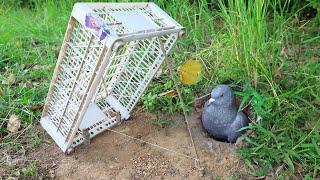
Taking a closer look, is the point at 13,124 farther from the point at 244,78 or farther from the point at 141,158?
the point at 244,78

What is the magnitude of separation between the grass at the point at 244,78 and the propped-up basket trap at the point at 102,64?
169mm

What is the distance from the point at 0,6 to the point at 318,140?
2943 mm

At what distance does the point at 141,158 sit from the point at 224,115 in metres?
0.46

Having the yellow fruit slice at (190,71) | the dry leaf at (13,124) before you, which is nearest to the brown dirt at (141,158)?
the dry leaf at (13,124)

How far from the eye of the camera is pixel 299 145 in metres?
2.07

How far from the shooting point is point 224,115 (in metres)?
2.18

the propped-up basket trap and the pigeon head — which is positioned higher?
the propped-up basket trap

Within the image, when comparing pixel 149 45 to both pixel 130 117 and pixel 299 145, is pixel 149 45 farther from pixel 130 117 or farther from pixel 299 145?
pixel 299 145

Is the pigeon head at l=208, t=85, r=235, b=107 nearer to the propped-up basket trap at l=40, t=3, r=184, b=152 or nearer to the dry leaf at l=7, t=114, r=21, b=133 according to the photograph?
the propped-up basket trap at l=40, t=3, r=184, b=152

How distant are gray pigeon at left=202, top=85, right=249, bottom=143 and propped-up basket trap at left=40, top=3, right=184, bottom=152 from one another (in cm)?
34

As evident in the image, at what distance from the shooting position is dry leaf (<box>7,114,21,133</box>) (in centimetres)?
229

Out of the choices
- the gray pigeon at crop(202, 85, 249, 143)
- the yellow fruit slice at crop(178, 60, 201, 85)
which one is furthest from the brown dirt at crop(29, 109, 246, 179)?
the yellow fruit slice at crop(178, 60, 201, 85)

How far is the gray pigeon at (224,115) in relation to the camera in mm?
2164

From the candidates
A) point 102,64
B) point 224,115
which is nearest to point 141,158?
point 224,115
